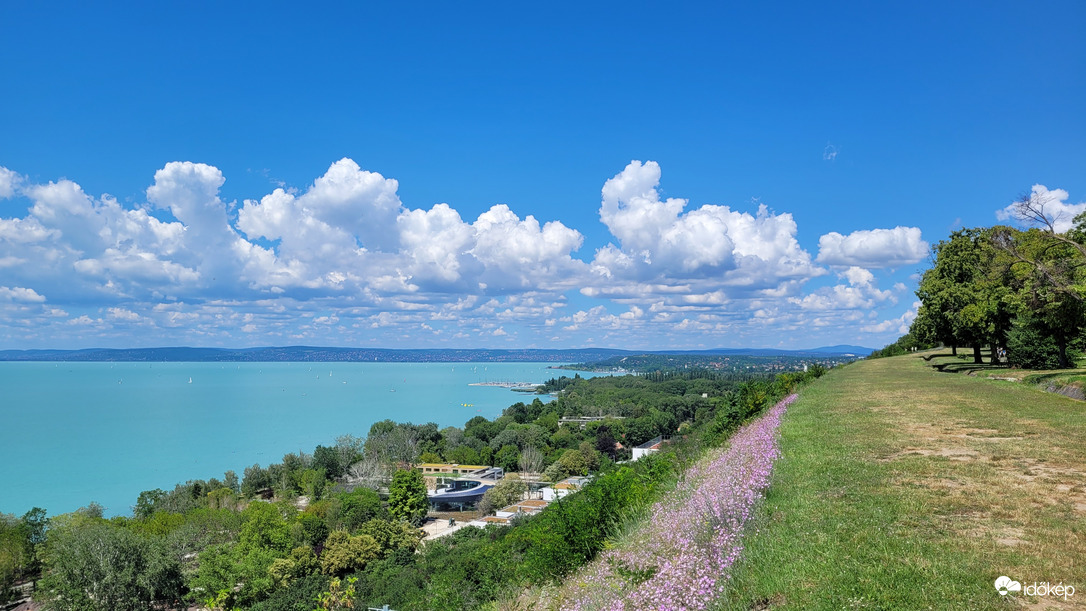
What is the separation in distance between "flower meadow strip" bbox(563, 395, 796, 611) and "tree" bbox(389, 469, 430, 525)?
40.5 meters

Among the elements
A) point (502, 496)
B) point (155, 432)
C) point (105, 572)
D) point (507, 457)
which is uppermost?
point (105, 572)

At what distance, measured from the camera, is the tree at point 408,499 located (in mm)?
43500

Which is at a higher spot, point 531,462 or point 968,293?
point 968,293

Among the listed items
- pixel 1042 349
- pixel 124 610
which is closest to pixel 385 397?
pixel 124 610

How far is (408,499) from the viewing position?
144 ft

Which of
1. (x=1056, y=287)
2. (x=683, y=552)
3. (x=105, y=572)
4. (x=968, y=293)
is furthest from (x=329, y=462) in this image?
(x=683, y=552)

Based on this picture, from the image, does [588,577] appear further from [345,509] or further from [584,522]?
[345,509]

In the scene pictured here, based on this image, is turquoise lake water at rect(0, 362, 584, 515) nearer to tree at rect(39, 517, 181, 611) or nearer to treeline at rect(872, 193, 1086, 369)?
tree at rect(39, 517, 181, 611)

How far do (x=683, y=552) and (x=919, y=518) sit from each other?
2.33 m

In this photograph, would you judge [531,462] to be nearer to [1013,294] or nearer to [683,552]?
[1013,294]

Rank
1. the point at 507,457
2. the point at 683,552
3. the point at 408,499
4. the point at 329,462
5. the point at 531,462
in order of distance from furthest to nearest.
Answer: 1. the point at 507,457
2. the point at 531,462
3. the point at 329,462
4. the point at 408,499
5. the point at 683,552

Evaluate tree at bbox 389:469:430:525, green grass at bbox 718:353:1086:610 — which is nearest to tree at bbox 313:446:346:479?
tree at bbox 389:469:430:525

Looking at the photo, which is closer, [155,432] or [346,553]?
[346,553]

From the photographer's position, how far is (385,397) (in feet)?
561
